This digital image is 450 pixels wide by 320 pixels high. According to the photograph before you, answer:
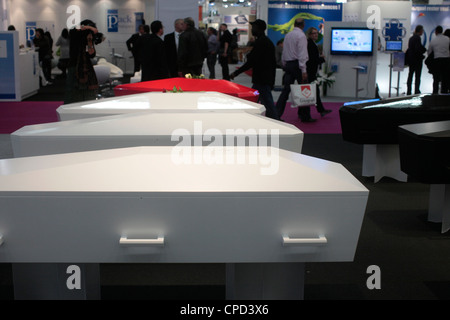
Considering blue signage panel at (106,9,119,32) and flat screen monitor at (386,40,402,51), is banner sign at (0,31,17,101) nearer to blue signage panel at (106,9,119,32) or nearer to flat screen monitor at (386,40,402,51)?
flat screen monitor at (386,40,402,51)

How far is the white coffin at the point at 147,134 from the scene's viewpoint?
9.04 ft

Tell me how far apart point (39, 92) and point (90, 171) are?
11853 mm

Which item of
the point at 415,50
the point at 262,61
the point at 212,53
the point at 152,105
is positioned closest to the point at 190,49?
the point at 262,61

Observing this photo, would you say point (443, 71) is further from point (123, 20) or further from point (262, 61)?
point (123, 20)

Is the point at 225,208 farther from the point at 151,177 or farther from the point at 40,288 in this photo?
the point at 40,288

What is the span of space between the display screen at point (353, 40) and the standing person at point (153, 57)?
4745 millimetres

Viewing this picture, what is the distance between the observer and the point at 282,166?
6.99 ft

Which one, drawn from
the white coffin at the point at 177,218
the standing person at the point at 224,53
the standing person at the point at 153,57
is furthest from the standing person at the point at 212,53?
the white coffin at the point at 177,218

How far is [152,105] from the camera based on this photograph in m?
3.88

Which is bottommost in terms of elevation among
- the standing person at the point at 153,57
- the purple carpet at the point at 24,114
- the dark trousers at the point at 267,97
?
the purple carpet at the point at 24,114

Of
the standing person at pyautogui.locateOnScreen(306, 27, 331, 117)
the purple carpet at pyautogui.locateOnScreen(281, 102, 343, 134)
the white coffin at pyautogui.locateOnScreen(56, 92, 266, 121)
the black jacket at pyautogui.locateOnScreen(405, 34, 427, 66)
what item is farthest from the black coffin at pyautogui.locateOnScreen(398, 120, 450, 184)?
the black jacket at pyautogui.locateOnScreen(405, 34, 427, 66)

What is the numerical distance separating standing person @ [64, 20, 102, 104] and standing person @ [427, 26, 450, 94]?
290 inches

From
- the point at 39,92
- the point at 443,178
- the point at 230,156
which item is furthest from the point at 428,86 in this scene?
the point at 230,156

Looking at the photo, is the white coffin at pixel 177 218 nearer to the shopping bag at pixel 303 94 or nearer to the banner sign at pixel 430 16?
the shopping bag at pixel 303 94
